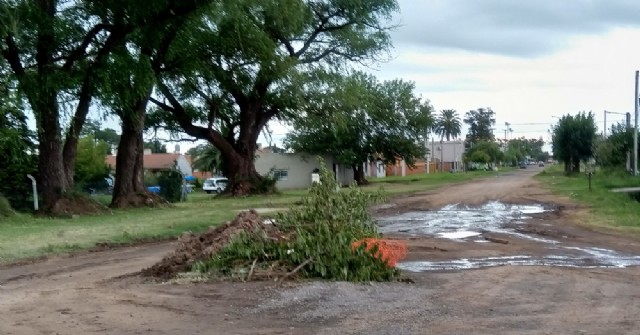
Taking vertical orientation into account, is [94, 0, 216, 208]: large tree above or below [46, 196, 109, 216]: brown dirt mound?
above

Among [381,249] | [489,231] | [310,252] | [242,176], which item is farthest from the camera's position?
[242,176]

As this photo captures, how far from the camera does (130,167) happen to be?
37188mm

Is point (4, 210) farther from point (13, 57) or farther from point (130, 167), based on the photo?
point (130, 167)

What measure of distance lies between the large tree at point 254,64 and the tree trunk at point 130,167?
2.49 metres

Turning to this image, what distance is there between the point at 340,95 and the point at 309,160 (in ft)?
111

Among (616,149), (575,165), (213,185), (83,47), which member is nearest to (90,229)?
(83,47)

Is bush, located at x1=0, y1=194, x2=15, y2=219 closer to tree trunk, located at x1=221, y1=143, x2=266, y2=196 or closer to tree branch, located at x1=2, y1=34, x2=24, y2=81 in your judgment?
tree branch, located at x1=2, y1=34, x2=24, y2=81

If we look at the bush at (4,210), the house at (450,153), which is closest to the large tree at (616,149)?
the bush at (4,210)

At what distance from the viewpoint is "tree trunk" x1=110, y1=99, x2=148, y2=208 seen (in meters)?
35.9

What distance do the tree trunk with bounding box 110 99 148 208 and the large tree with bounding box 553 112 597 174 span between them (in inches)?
2358

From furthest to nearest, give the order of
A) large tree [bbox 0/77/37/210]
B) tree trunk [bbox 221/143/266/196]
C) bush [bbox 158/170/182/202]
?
bush [bbox 158/170/182/202] < tree trunk [bbox 221/143/266/196] < large tree [bbox 0/77/37/210]

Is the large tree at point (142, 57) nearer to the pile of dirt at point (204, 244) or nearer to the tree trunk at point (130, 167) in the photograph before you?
the tree trunk at point (130, 167)

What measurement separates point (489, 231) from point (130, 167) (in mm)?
18175

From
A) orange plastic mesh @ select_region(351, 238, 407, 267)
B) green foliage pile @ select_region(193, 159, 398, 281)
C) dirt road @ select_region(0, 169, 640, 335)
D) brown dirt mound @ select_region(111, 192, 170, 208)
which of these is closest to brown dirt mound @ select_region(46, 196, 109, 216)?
brown dirt mound @ select_region(111, 192, 170, 208)
